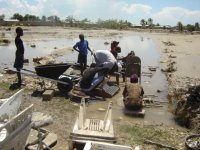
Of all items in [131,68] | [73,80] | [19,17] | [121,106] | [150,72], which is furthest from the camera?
[19,17]

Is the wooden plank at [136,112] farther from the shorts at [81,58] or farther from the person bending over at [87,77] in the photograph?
the shorts at [81,58]

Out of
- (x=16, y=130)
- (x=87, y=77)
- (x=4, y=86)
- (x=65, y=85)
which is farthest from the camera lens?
(x=4, y=86)

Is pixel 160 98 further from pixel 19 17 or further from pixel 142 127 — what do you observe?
pixel 19 17

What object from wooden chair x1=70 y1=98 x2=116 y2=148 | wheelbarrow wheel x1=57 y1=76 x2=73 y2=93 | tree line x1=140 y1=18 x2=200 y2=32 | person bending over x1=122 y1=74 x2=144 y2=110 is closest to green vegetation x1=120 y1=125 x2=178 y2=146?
wooden chair x1=70 y1=98 x2=116 y2=148

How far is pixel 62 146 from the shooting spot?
8070 mm

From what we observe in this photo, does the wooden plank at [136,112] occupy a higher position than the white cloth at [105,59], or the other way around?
the white cloth at [105,59]

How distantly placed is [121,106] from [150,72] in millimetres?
8936

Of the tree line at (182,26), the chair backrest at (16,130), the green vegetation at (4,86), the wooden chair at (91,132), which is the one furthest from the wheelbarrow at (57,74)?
the tree line at (182,26)

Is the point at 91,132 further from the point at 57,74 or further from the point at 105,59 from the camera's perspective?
the point at 105,59

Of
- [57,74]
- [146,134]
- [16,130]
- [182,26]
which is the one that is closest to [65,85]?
[57,74]

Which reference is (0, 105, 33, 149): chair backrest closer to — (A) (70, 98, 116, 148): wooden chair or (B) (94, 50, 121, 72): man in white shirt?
(A) (70, 98, 116, 148): wooden chair

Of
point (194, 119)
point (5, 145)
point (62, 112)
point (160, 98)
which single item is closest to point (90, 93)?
point (62, 112)

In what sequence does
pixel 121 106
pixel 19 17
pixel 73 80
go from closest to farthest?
pixel 121 106 → pixel 73 80 → pixel 19 17

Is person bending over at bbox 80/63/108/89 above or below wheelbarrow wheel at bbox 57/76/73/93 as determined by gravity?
above
